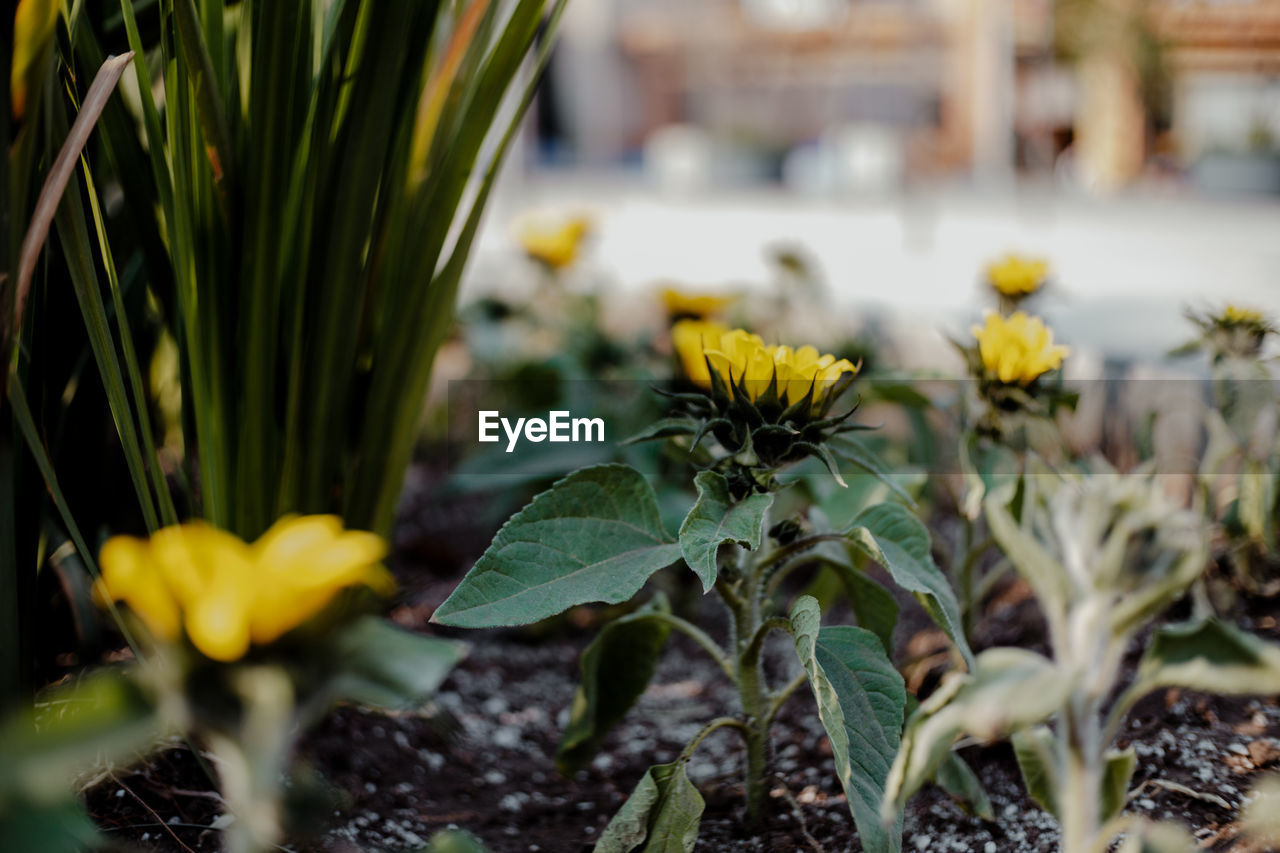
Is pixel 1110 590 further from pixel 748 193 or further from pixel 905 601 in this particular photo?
pixel 748 193

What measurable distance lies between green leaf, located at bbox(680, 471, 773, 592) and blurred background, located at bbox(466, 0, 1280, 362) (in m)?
2.90

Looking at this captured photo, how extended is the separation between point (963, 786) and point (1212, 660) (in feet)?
0.94

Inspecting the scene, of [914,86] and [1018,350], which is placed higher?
[914,86]

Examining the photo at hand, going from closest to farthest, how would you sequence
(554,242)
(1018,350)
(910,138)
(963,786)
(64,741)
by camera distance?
(64,741) < (963,786) < (1018,350) < (554,242) < (910,138)

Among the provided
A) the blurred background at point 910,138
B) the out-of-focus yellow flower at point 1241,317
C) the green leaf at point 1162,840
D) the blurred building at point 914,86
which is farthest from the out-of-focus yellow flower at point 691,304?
the blurred building at point 914,86

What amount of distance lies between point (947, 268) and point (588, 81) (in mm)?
6275

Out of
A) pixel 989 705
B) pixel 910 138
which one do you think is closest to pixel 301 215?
pixel 989 705

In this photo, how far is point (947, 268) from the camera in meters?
4.13

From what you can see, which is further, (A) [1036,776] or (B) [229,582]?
(A) [1036,776]

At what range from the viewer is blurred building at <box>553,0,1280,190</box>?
25.5ft

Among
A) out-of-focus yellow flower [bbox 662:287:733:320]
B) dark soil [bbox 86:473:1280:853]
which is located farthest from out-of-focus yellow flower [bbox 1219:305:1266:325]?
out-of-focus yellow flower [bbox 662:287:733:320]

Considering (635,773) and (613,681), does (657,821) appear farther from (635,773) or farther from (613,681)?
(635,773)

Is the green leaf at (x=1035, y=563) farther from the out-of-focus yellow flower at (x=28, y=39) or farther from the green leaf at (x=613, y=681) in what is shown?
the out-of-focus yellow flower at (x=28, y=39)

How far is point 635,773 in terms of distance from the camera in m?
0.98
